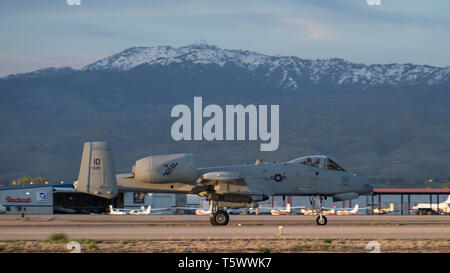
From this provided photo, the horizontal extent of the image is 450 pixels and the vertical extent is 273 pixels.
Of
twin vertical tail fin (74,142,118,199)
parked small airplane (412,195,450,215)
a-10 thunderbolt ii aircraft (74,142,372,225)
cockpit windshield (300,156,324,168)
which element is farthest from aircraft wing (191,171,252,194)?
parked small airplane (412,195,450,215)

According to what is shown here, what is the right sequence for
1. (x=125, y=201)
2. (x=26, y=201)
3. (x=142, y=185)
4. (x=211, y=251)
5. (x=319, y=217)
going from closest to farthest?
(x=211, y=251) < (x=142, y=185) < (x=319, y=217) < (x=26, y=201) < (x=125, y=201)

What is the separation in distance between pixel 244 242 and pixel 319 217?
12609 mm

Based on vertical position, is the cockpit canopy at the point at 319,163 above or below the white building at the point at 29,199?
above

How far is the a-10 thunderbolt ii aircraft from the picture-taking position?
122 ft

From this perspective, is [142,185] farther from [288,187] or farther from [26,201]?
[26,201]

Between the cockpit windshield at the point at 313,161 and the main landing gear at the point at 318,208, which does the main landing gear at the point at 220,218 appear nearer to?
the main landing gear at the point at 318,208

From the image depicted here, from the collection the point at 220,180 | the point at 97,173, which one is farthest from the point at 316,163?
the point at 97,173

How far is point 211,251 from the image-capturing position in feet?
83.9

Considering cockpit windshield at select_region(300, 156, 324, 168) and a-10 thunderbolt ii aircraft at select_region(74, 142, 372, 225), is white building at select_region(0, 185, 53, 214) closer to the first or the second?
a-10 thunderbolt ii aircraft at select_region(74, 142, 372, 225)

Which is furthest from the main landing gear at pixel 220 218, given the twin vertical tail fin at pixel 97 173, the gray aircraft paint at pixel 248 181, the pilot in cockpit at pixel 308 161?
the twin vertical tail fin at pixel 97 173

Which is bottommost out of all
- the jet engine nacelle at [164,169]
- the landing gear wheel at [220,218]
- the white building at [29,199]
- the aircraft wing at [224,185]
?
the white building at [29,199]

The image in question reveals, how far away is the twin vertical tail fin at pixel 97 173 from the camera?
37.1 m

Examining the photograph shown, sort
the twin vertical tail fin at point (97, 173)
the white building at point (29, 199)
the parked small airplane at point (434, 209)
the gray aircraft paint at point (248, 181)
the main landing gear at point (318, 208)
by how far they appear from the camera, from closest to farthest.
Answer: the twin vertical tail fin at point (97, 173) < the gray aircraft paint at point (248, 181) < the main landing gear at point (318, 208) < the white building at point (29, 199) < the parked small airplane at point (434, 209)
